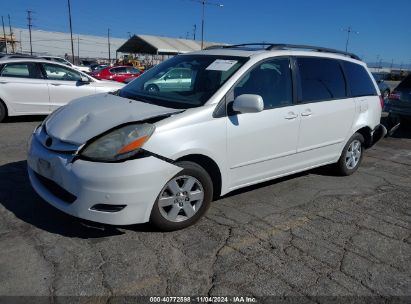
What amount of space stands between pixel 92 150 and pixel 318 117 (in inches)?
107

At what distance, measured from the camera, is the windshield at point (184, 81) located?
154 inches

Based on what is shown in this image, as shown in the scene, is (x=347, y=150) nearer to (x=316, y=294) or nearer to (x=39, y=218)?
(x=316, y=294)

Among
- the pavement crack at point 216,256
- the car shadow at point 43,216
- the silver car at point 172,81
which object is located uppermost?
the silver car at point 172,81

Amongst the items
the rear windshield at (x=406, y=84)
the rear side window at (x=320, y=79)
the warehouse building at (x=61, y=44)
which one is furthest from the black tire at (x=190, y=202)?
the warehouse building at (x=61, y=44)

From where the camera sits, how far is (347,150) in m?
5.41

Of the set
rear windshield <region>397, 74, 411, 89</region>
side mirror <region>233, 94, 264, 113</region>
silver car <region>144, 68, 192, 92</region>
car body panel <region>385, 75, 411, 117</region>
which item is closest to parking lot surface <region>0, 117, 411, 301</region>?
side mirror <region>233, 94, 264, 113</region>

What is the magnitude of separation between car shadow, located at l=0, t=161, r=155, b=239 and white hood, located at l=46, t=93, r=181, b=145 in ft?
2.48

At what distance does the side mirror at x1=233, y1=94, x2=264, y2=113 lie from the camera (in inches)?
145

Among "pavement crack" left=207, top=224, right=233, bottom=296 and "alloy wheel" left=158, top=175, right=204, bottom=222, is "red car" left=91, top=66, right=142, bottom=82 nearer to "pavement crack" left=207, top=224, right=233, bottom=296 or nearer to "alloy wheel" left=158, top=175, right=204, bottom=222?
"alloy wheel" left=158, top=175, right=204, bottom=222

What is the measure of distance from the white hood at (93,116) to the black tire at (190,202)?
1.84 feet

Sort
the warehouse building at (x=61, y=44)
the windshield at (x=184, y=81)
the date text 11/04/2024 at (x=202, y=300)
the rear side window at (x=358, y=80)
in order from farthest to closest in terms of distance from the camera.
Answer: the warehouse building at (x=61, y=44) → the rear side window at (x=358, y=80) → the windshield at (x=184, y=81) → the date text 11/04/2024 at (x=202, y=300)

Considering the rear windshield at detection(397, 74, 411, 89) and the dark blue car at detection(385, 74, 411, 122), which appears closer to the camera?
the dark blue car at detection(385, 74, 411, 122)

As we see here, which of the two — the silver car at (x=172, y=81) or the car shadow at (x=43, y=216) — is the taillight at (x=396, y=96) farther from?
the car shadow at (x=43, y=216)

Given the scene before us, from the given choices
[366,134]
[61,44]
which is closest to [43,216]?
[366,134]
